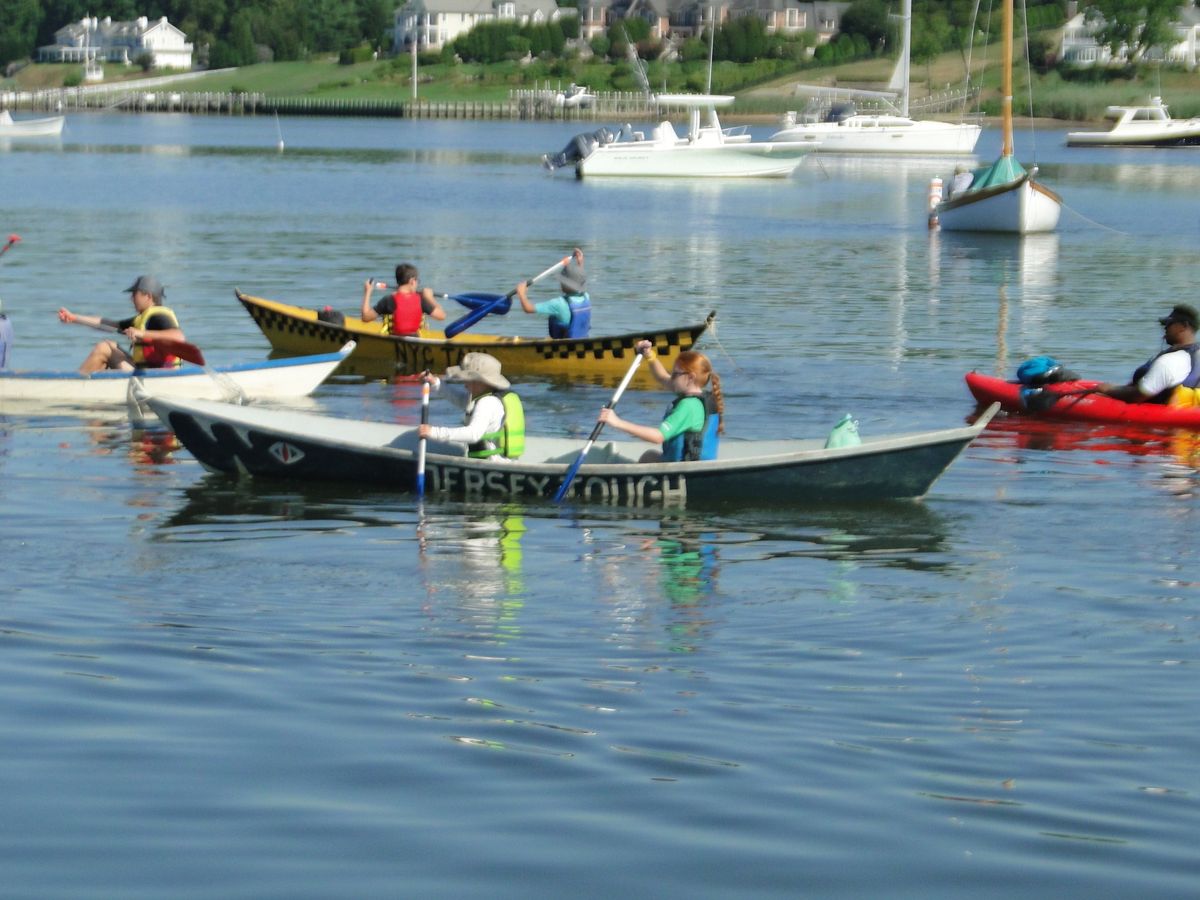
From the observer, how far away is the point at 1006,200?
52.7m

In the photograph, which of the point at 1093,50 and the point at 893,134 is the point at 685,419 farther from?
the point at 1093,50

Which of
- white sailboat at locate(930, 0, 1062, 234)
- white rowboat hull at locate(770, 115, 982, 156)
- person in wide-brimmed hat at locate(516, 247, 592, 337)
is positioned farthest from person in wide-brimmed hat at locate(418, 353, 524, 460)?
white rowboat hull at locate(770, 115, 982, 156)

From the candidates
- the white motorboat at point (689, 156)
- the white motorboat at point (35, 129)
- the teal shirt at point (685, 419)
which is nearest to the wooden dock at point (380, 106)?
the white motorboat at point (35, 129)

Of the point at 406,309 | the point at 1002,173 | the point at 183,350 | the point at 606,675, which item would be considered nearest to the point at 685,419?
the point at 606,675

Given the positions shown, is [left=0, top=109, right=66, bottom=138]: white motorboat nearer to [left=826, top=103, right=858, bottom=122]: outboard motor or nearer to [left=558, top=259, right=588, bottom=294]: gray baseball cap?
[left=826, top=103, right=858, bottom=122]: outboard motor

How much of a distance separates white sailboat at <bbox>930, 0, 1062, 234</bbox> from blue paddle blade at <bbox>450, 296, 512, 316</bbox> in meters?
28.6

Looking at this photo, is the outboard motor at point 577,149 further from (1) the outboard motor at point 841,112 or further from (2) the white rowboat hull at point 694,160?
(1) the outboard motor at point 841,112

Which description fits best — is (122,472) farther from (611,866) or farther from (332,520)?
(611,866)

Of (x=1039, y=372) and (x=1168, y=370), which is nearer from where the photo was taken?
(x=1168, y=370)

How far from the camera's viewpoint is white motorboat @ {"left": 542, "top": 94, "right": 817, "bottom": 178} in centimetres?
8425

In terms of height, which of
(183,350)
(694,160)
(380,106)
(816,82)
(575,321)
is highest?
(816,82)

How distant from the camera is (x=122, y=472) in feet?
63.4

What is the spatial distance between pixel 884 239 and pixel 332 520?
40277 mm

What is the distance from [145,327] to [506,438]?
21.4ft
